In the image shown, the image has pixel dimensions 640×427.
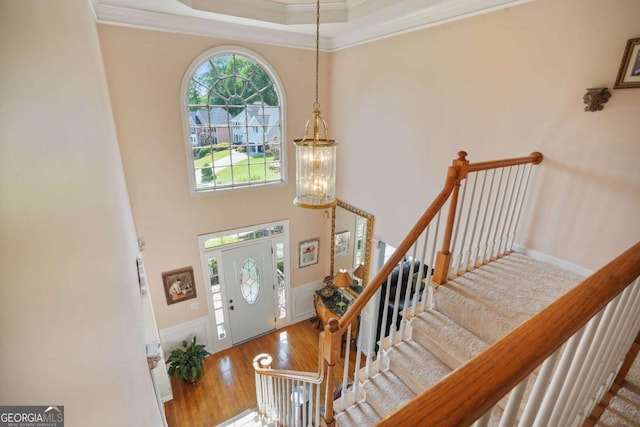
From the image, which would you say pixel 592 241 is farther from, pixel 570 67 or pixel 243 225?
pixel 243 225

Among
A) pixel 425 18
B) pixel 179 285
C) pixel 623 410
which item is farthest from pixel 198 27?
pixel 623 410

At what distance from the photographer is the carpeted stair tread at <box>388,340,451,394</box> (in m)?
1.97

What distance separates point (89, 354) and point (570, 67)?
11.1 feet

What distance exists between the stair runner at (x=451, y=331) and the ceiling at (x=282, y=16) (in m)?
2.42

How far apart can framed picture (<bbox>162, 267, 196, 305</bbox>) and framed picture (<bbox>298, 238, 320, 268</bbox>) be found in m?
1.88

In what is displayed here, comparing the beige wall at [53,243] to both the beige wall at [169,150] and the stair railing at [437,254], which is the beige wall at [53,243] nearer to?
the stair railing at [437,254]

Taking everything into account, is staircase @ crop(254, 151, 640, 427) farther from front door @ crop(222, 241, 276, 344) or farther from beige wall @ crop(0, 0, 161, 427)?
front door @ crop(222, 241, 276, 344)

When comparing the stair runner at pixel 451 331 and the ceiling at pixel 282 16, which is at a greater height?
the ceiling at pixel 282 16

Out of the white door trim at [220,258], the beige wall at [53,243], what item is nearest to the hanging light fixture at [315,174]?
the beige wall at [53,243]

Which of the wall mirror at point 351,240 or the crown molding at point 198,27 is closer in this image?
the crown molding at point 198,27

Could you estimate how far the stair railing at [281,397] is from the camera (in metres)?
2.63

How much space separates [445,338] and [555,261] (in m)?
1.35

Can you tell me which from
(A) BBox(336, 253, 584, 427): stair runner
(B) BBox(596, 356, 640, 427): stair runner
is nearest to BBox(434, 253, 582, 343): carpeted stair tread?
(A) BBox(336, 253, 584, 427): stair runner

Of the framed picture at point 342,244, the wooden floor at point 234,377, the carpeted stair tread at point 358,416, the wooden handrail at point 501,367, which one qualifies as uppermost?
the wooden handrail at point 501,367
